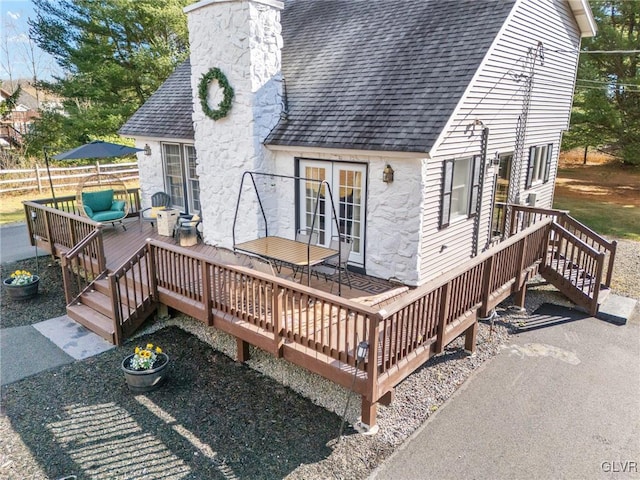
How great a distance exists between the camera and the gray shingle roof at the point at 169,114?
10.8 m

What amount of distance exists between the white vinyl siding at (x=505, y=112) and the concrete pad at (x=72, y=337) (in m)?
5.33

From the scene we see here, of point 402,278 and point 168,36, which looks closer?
point 402,278

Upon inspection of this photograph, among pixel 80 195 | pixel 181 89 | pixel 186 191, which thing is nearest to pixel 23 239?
pixel 80 195

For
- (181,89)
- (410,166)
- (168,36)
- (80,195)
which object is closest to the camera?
(410,166)

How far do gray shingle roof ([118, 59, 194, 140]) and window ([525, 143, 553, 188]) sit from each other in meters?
8.14

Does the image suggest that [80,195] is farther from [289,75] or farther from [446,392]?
[446,392]

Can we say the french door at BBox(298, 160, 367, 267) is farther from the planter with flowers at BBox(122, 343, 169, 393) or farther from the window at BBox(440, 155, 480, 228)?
the planter with flowers at BBox(122, 343, 169, 393)

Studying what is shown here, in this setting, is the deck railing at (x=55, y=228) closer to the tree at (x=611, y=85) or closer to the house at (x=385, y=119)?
the house at (x=385, y=119)

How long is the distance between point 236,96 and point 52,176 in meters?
14.5

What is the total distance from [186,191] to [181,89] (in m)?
3.11

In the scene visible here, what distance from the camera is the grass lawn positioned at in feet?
49.1

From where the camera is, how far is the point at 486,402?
5512 mm

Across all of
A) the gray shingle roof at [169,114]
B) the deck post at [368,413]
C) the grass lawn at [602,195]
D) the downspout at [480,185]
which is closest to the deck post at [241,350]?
the deck post at [368,413]

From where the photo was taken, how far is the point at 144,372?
18.2 ft
